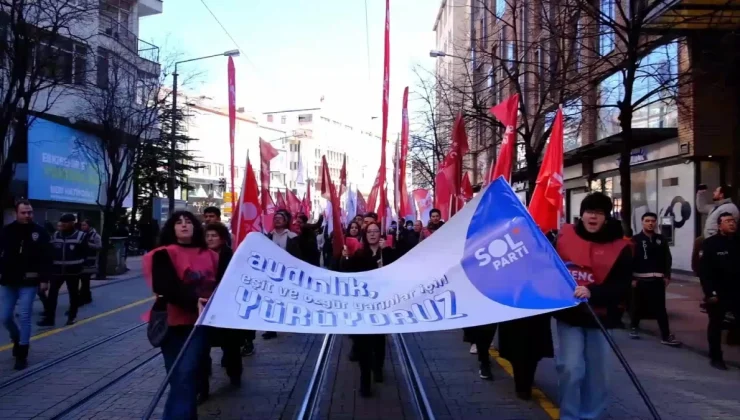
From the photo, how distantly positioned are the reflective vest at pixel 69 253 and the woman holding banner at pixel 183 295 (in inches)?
296

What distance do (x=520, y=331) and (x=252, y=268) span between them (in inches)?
120

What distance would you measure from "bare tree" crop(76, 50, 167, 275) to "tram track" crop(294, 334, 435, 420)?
14.7 metres

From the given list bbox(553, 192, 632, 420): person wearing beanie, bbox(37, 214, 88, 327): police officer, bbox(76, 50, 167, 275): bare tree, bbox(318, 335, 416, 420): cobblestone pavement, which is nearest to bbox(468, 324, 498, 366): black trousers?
bbox(318, 335, 416, 420): cobblestone pavement

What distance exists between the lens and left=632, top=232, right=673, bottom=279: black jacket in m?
9.95

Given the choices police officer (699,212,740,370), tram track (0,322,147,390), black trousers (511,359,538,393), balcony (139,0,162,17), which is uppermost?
balcony (139,0,162,17)

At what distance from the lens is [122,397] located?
23.5 ft

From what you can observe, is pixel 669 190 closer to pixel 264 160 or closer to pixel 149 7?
pixel 264 160

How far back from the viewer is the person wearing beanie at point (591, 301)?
17.3 ft

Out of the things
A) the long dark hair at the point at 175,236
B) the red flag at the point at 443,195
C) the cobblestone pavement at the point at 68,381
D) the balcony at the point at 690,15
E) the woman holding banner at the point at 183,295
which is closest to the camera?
the woman holding banner at the point at 183,295

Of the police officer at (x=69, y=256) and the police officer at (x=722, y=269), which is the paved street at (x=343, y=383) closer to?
the police officer at (x=722, y=269)

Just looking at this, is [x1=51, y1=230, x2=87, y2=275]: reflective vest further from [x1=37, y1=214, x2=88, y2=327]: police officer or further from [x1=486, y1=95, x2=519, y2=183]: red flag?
[x1=486, y1=95, x2=519, y2=183]: red flag

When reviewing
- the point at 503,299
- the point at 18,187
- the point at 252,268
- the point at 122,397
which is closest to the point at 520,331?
the point at 503,299

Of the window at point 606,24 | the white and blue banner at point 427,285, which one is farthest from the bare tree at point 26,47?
the white and blue banner at point 427,285

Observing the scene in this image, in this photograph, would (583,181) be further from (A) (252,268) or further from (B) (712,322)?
(A) (252,268)
